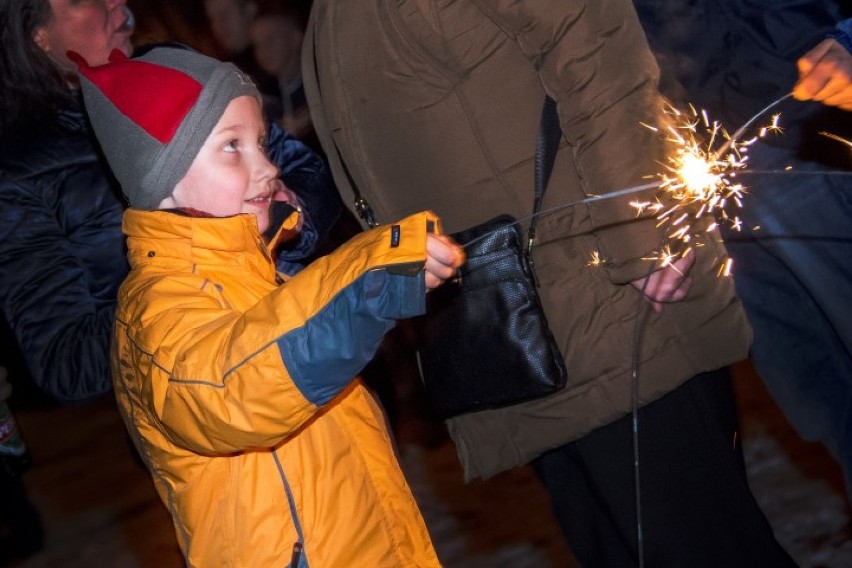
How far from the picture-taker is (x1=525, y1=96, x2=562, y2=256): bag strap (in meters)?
1.99

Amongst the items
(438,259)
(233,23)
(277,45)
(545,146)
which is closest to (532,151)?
(545,146)

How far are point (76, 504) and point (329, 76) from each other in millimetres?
3688

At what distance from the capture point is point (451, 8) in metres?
1.95

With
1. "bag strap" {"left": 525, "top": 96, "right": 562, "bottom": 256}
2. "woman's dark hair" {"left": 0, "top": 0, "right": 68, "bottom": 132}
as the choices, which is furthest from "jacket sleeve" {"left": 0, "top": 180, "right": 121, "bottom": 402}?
"bag strap" {"left": 525, "top": 96, "right": 562, "bottom": 256}

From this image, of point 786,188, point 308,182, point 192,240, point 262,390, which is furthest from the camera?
point 308,182

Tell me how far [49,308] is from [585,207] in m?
1.28

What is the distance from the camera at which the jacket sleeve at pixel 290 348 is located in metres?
1.56

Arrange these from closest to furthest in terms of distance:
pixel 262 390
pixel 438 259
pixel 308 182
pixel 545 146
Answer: pixel 262 390 → pixel 438 259 → pixel 545 146 → pixel 308 182

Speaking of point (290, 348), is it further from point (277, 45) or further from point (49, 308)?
point (277, 45)

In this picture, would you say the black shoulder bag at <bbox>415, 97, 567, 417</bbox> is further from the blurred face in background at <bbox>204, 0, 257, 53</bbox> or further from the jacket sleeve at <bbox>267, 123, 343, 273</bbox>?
the blurred face in background at <bbox>204, 0, 257, 53</bbox>

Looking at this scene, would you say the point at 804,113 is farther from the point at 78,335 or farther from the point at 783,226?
the point at 78,335

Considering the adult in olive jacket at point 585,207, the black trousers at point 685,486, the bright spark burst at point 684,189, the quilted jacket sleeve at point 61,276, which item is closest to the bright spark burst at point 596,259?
the adult in olive jacket at point 585,207

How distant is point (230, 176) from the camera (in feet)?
6.57

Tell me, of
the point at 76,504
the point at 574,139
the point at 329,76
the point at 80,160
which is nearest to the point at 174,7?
the point at 76,504
